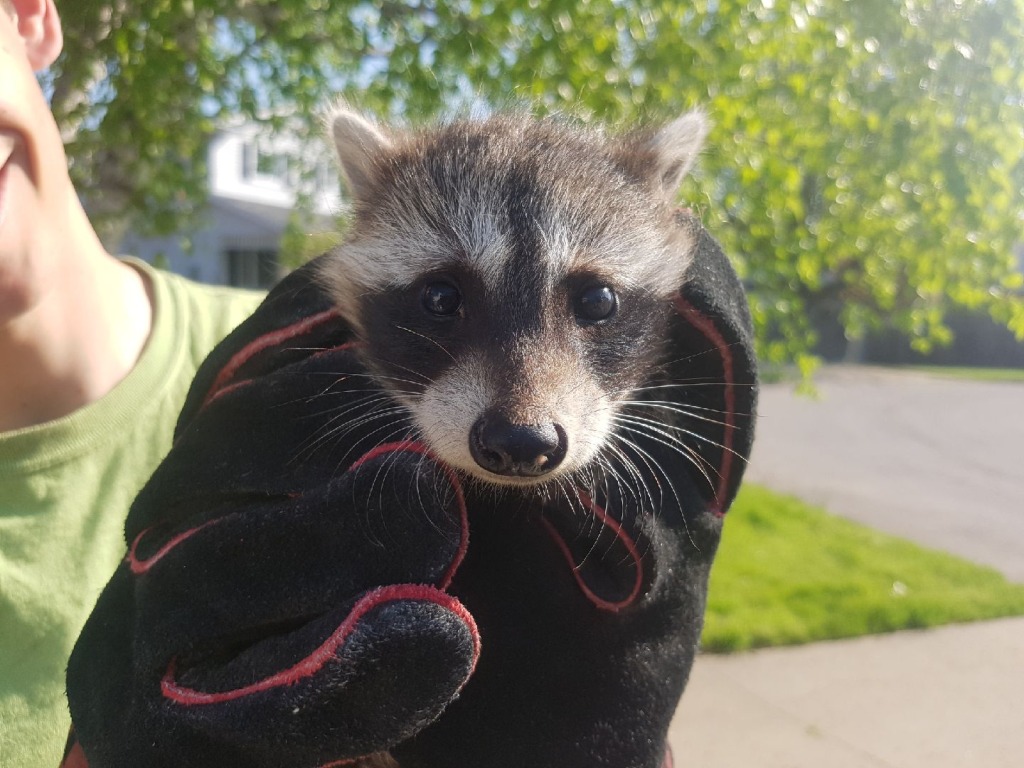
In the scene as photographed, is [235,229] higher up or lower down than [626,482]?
lower down

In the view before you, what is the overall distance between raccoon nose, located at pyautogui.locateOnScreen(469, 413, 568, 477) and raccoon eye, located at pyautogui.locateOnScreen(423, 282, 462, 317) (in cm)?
38

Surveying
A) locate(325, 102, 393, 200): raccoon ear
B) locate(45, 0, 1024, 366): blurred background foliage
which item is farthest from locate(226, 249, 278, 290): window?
locate(325, 102, 393, 200): raccoon ear

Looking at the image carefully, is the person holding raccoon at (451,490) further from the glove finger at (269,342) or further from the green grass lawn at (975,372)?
the green grass lawn at (975,372)

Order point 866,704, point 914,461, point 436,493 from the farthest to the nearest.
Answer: point 914,461 < point 866,704 < point 436,493

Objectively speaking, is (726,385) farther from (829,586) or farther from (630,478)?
(829,586)

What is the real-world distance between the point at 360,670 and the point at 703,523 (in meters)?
0.98

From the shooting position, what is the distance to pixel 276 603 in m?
1.68

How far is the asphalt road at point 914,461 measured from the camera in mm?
8055

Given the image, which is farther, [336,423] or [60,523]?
[60,523]

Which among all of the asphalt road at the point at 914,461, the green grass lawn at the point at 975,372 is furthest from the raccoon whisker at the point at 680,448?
the green grass lawn at the point at 975,372

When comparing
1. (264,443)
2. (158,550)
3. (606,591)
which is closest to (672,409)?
(606,591)

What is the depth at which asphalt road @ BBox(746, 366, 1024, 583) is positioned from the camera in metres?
8.05

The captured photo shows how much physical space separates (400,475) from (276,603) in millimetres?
382

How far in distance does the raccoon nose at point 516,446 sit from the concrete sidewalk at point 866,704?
298 cm
